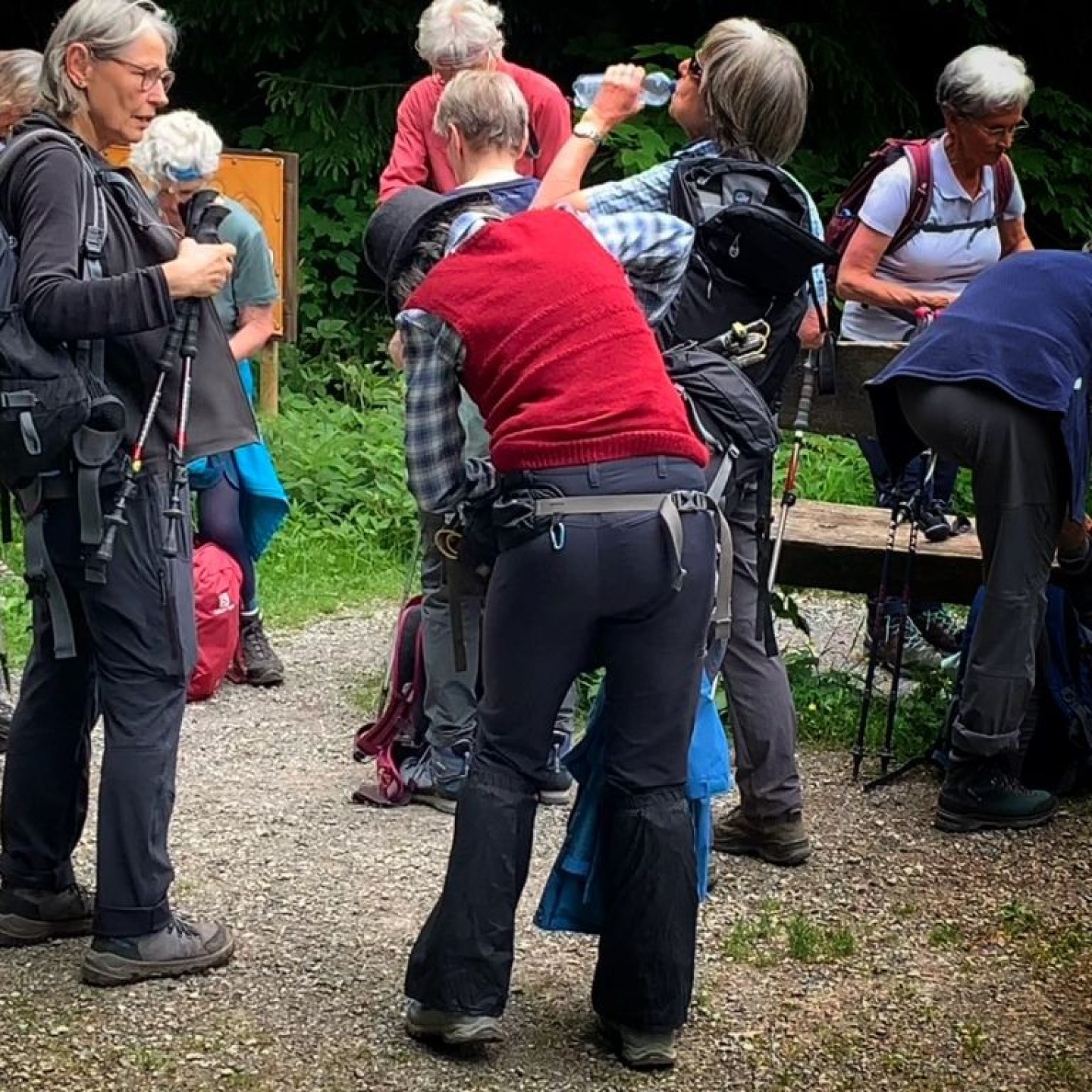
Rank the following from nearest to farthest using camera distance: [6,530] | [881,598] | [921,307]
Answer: [6,530] < [881,598] < [921,307]

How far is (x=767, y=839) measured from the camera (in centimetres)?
513

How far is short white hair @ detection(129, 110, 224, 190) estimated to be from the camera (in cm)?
580

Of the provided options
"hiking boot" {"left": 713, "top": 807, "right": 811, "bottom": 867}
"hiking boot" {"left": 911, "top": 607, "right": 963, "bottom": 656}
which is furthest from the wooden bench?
"hiking boot" {"left": 713, "top": 807, "right": 811, "bottom": 867}

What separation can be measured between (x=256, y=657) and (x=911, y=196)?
285 centimetres

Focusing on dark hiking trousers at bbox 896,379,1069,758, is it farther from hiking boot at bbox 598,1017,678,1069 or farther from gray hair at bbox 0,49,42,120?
gray hair at bbox 0,49,42,120

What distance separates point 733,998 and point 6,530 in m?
2.04

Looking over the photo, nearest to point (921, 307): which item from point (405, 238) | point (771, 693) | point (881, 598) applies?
point (881, 598)

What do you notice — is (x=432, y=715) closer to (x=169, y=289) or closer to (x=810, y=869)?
(x=810, y=869)

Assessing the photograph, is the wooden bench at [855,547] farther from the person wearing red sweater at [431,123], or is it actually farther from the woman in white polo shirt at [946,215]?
the person wearing red sweater at [431,123]

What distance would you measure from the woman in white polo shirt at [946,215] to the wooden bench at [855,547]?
214mm

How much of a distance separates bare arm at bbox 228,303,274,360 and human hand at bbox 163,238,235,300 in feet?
8.37

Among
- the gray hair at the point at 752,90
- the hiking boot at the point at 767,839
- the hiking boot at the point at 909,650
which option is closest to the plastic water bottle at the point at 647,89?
the gray hair at the point at 752,90

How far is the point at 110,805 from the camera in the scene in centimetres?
410

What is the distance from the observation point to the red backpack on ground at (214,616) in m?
6.47
